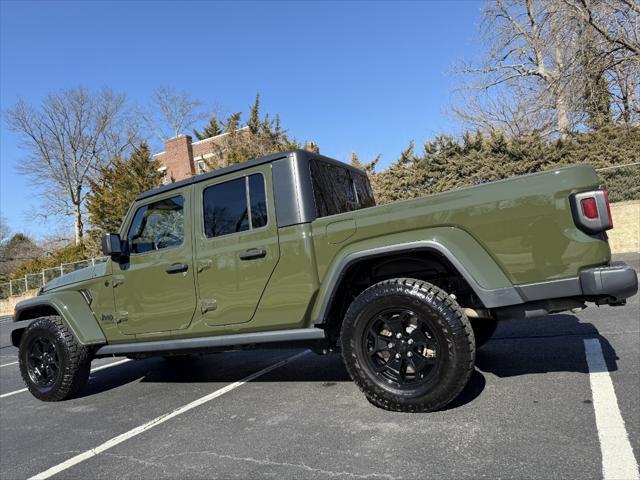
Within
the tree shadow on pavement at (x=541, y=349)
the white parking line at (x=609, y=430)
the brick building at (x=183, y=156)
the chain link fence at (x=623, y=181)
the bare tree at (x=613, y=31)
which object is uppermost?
the brick building at (x=183, y=156)

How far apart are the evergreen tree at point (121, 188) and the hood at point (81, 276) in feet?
74.5

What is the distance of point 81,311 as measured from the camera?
4.95 meters

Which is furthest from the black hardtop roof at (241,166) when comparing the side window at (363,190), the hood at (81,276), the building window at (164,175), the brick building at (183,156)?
the brick building at (183,156)

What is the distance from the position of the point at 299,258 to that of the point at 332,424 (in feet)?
4.15

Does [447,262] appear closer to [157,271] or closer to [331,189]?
[331,189]

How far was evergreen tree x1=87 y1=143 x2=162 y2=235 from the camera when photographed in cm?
2683

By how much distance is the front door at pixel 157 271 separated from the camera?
430cm

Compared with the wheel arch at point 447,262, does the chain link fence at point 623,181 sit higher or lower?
higher

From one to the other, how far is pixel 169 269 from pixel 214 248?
55 cm

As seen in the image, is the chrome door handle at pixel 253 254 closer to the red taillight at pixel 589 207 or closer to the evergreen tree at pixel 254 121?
the red taillight at pixel 589 207

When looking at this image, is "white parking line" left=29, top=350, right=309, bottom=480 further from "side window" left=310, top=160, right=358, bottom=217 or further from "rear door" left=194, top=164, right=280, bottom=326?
"side window" left=310, top=160, right=358, bottom=217

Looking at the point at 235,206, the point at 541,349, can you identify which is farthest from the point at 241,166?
the point at 541,349

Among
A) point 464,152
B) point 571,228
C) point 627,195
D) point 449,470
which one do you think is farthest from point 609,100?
point 449,470

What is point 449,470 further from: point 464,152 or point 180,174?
point 180,174
